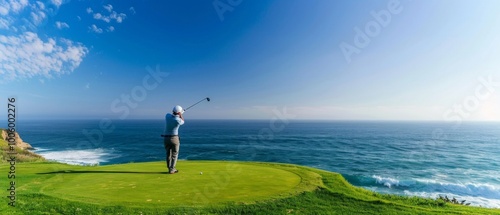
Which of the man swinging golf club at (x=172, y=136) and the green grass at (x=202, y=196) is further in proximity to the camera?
the man swinging golf club at (x=172, y=136)

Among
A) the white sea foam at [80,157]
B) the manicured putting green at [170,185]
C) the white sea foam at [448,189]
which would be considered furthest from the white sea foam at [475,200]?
the white sea foam at [80,157]

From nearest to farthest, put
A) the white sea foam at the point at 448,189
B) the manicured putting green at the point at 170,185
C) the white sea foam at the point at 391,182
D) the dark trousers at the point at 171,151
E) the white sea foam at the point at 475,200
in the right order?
the manicured putting green at the point at 170,185, the dark trousers at the point at 171,151, the white sea foam at the point at 475,200, the white sea foam at the point at 448,189, the white sea foam at the point at 391,182

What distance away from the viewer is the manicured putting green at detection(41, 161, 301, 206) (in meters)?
8.24

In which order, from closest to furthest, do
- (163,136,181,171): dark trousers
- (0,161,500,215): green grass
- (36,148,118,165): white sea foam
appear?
1. (0,161,500,215): green grass
2. (163,136,181,171): dark trousers
3. (36,148,118,165): white sea foam

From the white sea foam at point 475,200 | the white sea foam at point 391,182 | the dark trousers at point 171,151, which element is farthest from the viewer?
the white sea foam at point 391,182

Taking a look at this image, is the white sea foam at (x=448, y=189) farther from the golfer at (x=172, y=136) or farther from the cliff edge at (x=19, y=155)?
the cliff edge at (x=19, y=155)

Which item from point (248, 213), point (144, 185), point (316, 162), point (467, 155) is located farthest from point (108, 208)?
point (467, 155)

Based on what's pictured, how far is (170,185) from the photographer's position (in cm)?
970

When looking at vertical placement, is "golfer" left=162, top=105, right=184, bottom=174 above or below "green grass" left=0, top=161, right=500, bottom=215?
above

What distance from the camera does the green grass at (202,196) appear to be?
7695 millimetres

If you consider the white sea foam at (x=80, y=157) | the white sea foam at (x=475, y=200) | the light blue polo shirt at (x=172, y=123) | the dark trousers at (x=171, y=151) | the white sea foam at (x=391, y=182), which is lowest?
the white sea foam at (x=475, y=200)

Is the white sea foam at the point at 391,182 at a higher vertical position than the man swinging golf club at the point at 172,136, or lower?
lower

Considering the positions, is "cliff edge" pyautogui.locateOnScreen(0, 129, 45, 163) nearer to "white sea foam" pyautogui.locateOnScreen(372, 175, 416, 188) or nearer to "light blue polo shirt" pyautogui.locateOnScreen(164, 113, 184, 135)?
"light blue polo shirt" pyautogui.locateOnScreen(164, 113, 184, 135)

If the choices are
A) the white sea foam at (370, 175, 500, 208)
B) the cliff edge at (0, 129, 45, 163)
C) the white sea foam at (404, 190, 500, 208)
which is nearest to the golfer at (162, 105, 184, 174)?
the cliff edge at (0, 129, 45, 163)
